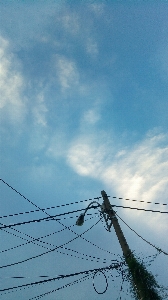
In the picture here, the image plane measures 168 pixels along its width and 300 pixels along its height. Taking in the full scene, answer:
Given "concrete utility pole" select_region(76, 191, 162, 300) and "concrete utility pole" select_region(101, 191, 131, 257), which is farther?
"concrete utility pole" select_region(101, 191, 131, 257)

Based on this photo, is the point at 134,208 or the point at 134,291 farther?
the point at 134,208

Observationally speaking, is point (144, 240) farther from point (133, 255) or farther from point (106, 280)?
point (106, 280)

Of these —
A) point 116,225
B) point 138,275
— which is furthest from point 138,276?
point 116,225

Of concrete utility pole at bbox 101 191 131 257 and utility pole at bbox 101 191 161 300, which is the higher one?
Result: concrete utility pole at bbox 101 191 131 257

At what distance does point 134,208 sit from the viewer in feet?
29.9

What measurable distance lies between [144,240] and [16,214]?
536 centimetres

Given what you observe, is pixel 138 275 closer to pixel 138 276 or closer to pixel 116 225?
pixel 138 276

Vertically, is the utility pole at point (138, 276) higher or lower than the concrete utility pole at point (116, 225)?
lower

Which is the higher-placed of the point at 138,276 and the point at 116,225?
the point at 116,225

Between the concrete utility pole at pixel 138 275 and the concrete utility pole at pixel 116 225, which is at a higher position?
the concrete utility pole at pixel 116 225

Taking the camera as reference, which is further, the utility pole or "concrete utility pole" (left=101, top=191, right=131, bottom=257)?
"concrete utility pole" (left=101, top=191, right=131, bottom=257)

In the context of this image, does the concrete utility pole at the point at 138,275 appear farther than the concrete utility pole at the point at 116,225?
No

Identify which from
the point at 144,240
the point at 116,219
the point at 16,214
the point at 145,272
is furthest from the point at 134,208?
the point at 16,214

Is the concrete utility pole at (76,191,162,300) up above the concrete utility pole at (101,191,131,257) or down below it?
below
